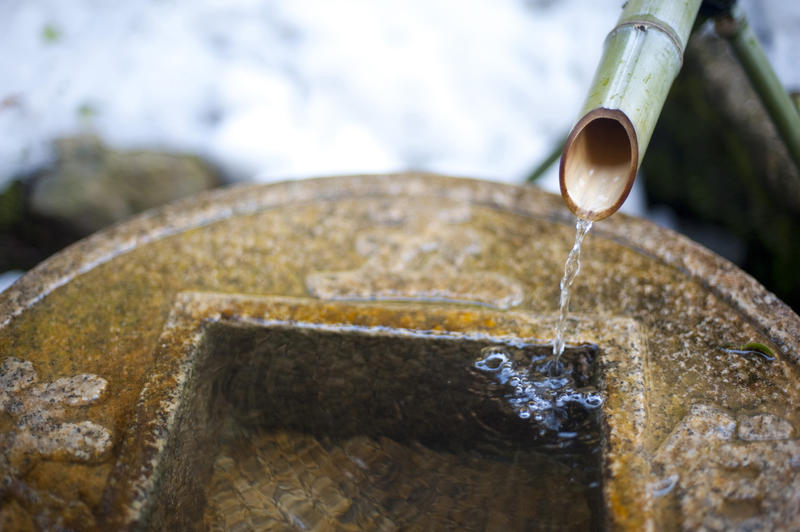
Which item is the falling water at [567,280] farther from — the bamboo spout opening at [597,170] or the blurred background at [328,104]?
the blurred background at [328,104]

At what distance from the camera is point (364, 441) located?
147 centimetres

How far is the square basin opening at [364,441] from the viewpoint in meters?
1.34

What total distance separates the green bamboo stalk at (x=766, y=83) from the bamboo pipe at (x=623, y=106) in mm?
475

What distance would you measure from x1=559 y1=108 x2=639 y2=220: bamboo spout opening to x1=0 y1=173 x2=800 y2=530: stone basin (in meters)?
0.28

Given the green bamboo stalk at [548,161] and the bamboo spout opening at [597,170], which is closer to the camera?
the bamboo spout opening at [597,170]

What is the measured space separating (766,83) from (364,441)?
1485mm

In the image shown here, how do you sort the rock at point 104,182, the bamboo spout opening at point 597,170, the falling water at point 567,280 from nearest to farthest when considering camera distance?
the bamboo spout opening at point 597,170
the falling water at point 567,280
the rock at point 104,182

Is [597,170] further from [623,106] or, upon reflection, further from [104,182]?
[104,182]

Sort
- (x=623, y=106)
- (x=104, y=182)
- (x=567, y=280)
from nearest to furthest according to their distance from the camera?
1. (x=623, y=106)
2. (x=567, y=280)
3. (x=104, y=182)

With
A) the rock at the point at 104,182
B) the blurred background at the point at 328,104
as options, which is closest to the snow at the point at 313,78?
the blurred background at the point at 328,104

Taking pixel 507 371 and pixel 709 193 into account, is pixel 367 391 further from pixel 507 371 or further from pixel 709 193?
pixel 709 193

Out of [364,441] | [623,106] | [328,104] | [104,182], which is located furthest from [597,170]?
[328,104]

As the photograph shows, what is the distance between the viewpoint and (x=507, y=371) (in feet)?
4.86

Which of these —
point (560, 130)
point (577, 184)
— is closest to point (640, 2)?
point (577, 184)
